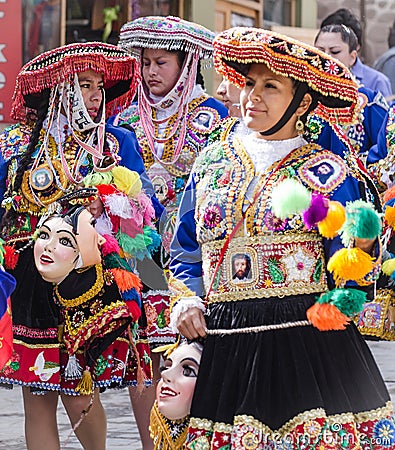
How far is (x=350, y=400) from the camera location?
4551mm

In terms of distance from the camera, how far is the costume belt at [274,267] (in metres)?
4.65

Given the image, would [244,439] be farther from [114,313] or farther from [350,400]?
[114,313]

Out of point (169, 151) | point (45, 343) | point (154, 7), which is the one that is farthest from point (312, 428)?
point (154, 7)

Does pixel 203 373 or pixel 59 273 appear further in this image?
pixel 59 273

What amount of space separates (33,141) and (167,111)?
1.57m

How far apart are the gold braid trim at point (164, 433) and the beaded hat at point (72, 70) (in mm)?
2028

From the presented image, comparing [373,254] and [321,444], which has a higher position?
[373,254]

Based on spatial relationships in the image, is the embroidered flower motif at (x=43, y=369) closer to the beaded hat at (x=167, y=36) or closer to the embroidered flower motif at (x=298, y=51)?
the embroidered flower motif at (x=298, y=51)

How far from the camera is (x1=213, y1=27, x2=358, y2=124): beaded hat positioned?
4688 mm

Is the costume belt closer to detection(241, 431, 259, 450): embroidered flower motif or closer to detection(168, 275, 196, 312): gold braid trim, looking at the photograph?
detection(168, 275, 196, 312): gold braid trim

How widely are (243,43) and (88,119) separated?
165 centimetres

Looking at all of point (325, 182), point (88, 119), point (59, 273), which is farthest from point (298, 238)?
point (88, 119)

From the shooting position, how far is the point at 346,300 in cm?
454

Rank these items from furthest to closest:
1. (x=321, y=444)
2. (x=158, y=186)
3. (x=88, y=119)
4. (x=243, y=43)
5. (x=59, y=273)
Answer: (x=158, y=186), (x=88, y=119), (x=59, y=273), (x=243, y=43), (x=321, y=444)
